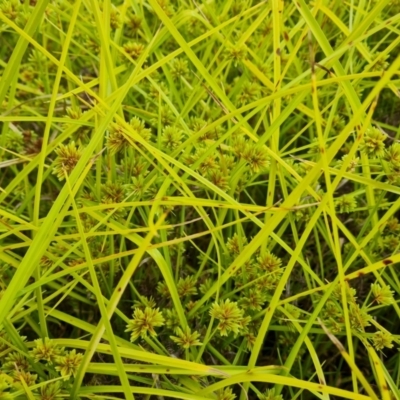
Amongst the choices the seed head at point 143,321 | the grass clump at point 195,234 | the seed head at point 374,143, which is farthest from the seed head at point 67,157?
the seed head at point 374,143

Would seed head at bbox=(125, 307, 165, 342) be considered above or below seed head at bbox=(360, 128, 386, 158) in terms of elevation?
below

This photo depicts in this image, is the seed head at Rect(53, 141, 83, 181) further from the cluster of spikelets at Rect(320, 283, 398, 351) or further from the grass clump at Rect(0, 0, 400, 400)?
the cluster of spikelets at Rect(320, 283, 398, 351)

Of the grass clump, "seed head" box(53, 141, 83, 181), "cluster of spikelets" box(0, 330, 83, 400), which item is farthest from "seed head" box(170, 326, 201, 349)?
"seed head" box(53, 141, 83, 181)

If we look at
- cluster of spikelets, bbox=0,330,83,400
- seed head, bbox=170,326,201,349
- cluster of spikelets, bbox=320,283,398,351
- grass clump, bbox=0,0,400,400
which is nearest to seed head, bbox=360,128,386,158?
grass clump, bbox=0,0,400,400

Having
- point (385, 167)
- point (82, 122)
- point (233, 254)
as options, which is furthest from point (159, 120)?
point (385, 167)

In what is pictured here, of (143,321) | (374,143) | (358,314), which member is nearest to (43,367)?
(143,321)

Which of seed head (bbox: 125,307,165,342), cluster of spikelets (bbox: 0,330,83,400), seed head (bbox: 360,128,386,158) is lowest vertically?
cluster of spikelets (bbox: 0,330,83,400)

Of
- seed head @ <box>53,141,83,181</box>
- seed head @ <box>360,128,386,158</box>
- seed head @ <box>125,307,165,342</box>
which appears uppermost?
seed head @ <box>360,128,386,158</box>

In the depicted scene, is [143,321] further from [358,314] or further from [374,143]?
[374,143]

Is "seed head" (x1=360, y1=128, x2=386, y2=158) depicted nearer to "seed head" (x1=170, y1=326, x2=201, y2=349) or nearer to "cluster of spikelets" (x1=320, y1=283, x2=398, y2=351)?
"cluster of spikelets" (x1=320, y1=283, x2=398, y2=351)
